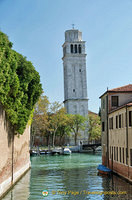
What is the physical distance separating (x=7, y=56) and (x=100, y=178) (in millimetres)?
12996

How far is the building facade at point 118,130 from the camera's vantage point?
21547 mm

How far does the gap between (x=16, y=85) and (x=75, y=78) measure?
6911 centimetres

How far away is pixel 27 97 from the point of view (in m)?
21.6

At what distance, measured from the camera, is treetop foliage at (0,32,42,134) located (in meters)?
15.2

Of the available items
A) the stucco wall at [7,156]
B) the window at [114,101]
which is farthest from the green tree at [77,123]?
the stucco wall at [7,156]

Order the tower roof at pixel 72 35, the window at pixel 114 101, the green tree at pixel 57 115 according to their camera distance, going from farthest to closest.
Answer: the tower roof at pixel 72 35, the green tree at pixel 57 115, the window at pixel 114 101

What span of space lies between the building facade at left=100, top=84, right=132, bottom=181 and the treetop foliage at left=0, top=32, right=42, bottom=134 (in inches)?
264

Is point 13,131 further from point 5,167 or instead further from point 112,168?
point 112,168

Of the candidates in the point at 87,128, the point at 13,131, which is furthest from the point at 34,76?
the point at 87,128

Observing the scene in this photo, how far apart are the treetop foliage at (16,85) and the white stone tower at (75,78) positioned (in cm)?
6162

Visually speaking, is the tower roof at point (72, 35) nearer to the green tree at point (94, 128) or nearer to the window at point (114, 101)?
the green tree at point (94, 128)

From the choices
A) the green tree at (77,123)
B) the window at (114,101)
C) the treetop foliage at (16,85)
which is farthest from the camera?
the green tree at (77,123)

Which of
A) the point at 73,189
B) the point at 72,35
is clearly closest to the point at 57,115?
the point at 72,35

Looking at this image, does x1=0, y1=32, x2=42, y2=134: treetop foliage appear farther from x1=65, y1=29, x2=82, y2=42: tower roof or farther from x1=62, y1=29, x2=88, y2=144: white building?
x1=65, y1=29, x2=82, y2=42: tower roof
